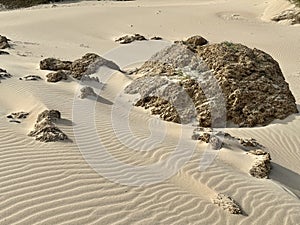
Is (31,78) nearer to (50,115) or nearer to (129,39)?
(50,115)

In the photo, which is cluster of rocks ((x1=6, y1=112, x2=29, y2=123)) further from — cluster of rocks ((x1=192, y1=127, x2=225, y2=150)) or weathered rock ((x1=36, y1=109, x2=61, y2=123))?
cluster of rocks ((x1=192, y1=127, x2=225, y2=150))

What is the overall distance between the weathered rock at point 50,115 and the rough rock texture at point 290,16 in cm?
1921

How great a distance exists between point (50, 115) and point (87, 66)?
13.9 ft

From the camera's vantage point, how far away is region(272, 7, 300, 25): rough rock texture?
76.9 feet

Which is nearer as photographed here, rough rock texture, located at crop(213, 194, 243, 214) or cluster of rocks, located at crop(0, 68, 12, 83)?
rough rock texture, located at crop(213, 194, 243, 214)

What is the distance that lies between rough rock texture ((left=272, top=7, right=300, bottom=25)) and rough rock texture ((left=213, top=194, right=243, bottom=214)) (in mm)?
20174

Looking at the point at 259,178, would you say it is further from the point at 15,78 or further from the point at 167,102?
the point at 15,78

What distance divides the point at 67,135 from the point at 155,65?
4863mm

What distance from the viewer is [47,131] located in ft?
21.4

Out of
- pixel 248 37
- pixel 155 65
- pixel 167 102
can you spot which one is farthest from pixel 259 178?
pixel 248 37

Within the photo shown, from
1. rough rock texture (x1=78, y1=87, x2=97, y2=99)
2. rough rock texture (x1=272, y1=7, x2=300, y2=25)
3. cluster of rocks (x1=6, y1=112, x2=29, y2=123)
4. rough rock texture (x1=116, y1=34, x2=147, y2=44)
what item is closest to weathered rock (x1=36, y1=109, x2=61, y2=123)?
cluster of rocks (x1=6, y1=112, x2=29, y2=123)

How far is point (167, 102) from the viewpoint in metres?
9.19

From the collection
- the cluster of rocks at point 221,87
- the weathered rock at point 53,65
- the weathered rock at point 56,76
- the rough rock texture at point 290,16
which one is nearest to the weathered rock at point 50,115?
the cluster of rocks at point 221,87

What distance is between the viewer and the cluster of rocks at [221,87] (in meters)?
8.86
